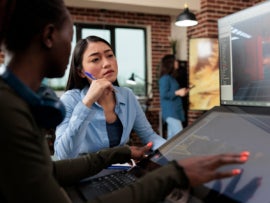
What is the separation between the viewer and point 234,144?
31.3 inches

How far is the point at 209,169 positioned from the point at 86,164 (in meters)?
0.45

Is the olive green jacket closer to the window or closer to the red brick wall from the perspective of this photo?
the red brick wall

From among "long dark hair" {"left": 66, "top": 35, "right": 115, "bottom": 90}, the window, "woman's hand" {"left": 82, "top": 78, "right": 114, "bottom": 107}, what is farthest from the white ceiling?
"woman's hand" {"left": 82, "top": 78, "right": 114, "bottom": 107}

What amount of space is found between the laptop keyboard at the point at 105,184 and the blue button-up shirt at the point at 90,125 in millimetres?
250

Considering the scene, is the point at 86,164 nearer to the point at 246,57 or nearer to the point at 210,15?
the point at 246,57

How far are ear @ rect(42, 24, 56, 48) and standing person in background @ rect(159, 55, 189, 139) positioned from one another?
3952 millimetres

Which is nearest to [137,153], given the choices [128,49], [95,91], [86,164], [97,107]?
[86,164]

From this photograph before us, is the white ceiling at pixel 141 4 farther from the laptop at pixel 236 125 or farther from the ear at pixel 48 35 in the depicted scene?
the ear at pixel 48 35

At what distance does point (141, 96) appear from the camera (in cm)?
638

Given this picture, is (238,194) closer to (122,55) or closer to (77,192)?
(77,192)

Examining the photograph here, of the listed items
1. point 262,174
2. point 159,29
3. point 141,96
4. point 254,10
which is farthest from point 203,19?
point 262,174

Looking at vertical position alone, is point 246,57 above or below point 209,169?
above

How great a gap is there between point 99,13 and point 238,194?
585 centimetres

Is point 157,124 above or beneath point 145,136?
beneath
